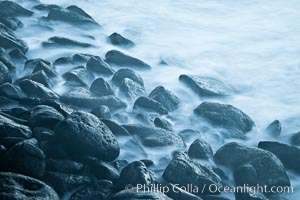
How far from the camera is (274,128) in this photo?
441cm

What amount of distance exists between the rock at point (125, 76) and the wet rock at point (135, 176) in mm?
1733

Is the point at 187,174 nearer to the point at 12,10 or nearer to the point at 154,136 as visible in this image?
the point at 154,136

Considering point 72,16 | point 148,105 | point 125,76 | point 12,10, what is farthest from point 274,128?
point 12,10

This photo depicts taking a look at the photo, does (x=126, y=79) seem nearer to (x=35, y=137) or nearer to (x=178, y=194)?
(x=35, y=137)

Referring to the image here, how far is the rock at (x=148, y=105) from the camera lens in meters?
4.37

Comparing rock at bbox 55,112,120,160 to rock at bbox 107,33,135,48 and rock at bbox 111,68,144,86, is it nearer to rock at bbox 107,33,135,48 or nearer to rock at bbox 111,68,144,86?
rock at bbox 111,68,144,86

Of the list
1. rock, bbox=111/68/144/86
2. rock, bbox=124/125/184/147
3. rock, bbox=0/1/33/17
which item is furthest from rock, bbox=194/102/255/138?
rock, bbox=0/1/33/17

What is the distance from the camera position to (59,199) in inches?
115

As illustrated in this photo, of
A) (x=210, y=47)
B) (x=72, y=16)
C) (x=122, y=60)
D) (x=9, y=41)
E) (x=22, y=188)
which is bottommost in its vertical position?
(x=22, y=188)

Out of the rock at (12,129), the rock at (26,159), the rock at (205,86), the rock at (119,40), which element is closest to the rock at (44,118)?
the rock at (12,129)

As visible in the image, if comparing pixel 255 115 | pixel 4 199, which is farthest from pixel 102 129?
pixel 255 115

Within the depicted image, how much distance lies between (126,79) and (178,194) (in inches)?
75.9

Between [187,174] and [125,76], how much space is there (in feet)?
6.16

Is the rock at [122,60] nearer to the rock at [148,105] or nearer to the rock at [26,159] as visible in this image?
the rock at [148,105]
